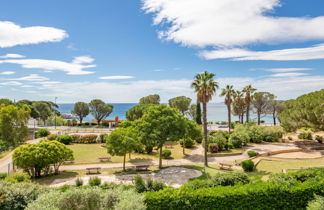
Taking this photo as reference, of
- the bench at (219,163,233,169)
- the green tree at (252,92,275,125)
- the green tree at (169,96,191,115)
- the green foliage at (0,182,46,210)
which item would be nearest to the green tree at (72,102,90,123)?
the green tree at (169,96,191,115)

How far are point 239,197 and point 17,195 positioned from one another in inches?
422

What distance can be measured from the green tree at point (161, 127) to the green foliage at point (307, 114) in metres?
17.6

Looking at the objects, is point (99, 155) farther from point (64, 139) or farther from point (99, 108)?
point (99, 108)

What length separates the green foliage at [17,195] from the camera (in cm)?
918

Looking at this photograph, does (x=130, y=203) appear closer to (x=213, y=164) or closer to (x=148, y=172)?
(x=148, y=172)

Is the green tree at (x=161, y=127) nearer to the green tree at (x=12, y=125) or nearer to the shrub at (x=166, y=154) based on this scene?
the shrub at (x=166, y=154)

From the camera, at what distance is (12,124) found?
30469mm

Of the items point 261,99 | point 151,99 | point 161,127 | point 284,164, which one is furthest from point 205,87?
point 151,99

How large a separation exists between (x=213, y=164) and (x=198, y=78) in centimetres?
1044

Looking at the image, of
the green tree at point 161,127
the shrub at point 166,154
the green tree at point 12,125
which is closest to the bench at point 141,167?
the green tree at point 161,127

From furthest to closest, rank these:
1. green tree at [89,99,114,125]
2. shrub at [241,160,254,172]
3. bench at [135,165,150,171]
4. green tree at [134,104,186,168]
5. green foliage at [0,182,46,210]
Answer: green tree at [89,99,114,125], green tree at [134,104,186,168], bench at [135,165,150,171], shrub at [241,160,254,172], green foliage at [0,182,46,210]

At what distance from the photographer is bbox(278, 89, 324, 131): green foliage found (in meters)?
24.7

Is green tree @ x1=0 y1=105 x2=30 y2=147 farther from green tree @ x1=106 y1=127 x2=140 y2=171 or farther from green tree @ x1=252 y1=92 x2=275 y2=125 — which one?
green tree @ x1=252 y1=92 x2=275 y2=125

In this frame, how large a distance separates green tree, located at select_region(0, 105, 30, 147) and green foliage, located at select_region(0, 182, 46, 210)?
25141 mm
